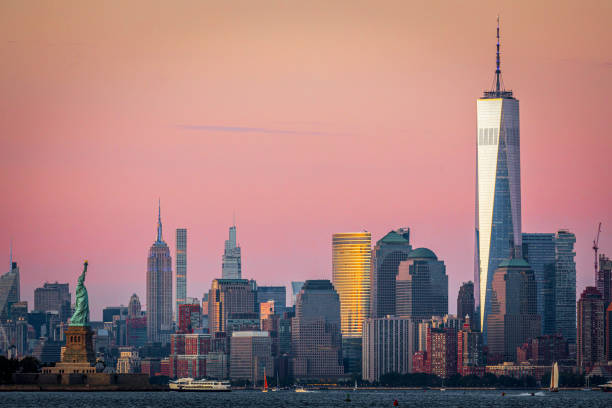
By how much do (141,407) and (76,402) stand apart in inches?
502

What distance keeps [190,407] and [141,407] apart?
378 inches

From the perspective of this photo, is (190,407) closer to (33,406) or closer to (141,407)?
(141,407)

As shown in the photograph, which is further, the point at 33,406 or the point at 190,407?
the point at 190,407

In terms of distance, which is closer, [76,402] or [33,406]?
[33,406]

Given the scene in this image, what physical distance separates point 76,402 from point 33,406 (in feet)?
50.6

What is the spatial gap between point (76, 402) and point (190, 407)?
16213 millimetres

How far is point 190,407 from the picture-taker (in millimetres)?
197875

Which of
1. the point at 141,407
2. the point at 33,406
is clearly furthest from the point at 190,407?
the point at 33,406

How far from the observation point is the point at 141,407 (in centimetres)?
19050

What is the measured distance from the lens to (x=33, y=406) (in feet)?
601

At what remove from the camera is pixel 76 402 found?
198250 mm
